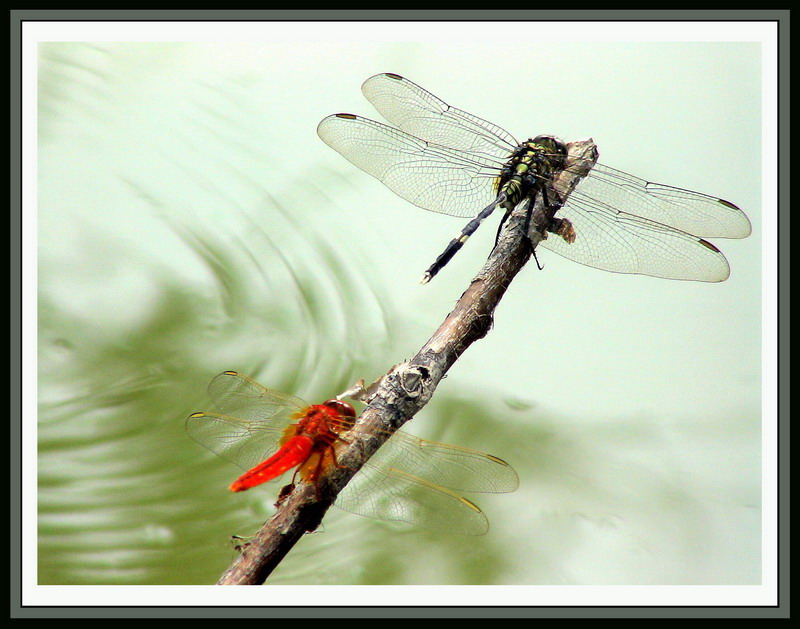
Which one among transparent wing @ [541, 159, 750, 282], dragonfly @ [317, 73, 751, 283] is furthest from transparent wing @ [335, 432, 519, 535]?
transparent wing @ [541, 159, 750, 282]

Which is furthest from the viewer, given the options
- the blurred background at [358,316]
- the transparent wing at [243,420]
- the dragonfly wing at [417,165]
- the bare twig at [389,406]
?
the blurred background at [358,316]

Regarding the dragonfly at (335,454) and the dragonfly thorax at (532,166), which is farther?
the dragonfly thorax at (532,166)

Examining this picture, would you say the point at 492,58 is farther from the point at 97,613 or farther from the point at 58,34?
the point at 97,613

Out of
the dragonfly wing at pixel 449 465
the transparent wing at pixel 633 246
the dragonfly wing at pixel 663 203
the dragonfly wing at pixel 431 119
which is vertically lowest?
the dragonfly wing at pixel 449 465

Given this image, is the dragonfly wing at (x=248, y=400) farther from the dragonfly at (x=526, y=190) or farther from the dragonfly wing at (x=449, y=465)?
the dragonfly at (x=526, y=190)

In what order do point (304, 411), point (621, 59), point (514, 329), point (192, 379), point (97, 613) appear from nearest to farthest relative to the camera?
point (304, 411) → point (97, 613) → point (621, 59) → point (192, 379) → point (514, 329)

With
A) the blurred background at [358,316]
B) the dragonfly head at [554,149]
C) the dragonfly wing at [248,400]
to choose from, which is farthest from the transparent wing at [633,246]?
the dragonfly wing at [248,400]

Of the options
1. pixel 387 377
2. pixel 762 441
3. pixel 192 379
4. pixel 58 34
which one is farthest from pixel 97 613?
pixel 762 441

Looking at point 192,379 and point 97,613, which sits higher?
point 192,379

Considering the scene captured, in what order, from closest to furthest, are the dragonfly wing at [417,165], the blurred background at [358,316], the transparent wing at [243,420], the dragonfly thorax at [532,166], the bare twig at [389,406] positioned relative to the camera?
the bare twig at [389,406] < the transparent wing at [243,420] < the dragonfly thorax at [532,166] < the dragonfly wing at [417,165] < the blurred background at [358,316]
